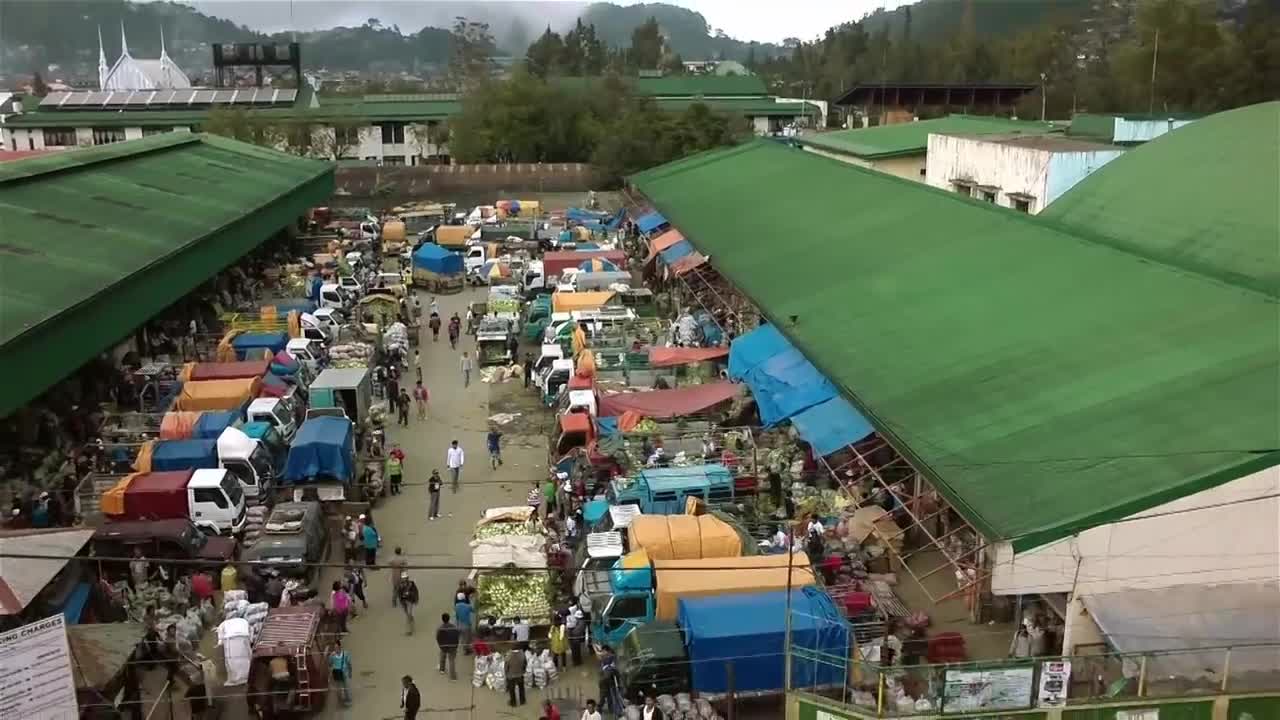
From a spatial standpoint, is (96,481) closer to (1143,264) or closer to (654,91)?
(1143,264)

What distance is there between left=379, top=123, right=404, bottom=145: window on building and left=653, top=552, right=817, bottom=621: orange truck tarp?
6475 cm

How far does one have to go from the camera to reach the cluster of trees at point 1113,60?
51250 millimetres

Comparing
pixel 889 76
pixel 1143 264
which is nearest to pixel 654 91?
pixel 889 76

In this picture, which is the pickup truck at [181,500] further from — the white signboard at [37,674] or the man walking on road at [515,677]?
the man walking on road at [515,677]

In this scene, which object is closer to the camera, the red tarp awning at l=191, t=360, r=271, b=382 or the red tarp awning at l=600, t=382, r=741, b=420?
the red tarp awning at l=600, t=382, r=741, b=420

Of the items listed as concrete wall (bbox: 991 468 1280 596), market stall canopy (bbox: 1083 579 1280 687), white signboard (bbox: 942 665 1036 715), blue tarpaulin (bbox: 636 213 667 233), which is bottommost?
white signboard (bbox: 942 665 1036 715)

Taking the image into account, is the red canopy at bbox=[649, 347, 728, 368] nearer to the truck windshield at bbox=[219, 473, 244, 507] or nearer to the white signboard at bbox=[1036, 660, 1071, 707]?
the truck windshield at bbox=[219, 473, 244, 507]

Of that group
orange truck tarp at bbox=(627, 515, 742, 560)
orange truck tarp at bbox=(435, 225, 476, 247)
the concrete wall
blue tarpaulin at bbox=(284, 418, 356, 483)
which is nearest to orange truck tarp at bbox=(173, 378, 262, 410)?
blue tarpaulin at bbox=(284, 418, 356, 483)

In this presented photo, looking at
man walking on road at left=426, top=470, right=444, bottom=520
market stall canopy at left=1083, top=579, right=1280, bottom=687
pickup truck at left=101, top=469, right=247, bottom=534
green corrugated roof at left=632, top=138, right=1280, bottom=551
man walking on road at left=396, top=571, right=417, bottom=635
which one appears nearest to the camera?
Answer: market stall canopy at left=1083, top=579, right=1280, bottom=687

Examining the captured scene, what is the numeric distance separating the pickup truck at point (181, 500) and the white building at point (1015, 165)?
64.1ft

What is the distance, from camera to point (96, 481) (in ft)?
56.5

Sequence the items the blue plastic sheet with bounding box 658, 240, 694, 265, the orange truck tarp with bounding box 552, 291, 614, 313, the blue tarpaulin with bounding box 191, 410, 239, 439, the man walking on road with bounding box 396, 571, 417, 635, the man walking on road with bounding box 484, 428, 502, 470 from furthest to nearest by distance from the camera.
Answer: the blue plastic sheet with bounding box 658, 240, 694, 265
the orange truck tarp with bounding box 552, 291, 614, 313
the man walking on road with bounding box 484, 428, 502, 470
the blue tarpaulin with bounding box 191, 410, 239, 439
the man walking on road with bounding box 396, 571, 417, 635

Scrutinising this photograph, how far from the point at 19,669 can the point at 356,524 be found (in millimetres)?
6451

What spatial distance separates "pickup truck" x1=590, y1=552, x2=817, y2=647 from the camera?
12766 millimetres
